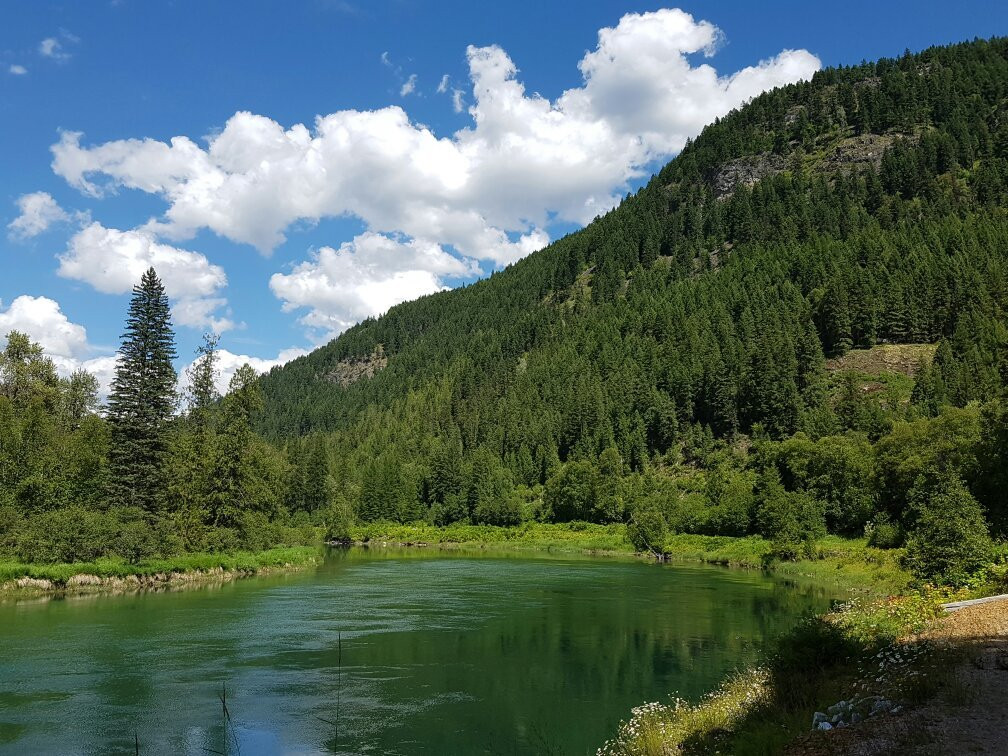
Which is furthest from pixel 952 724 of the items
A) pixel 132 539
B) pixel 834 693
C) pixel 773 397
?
pixel 773 397

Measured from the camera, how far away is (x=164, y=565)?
55.3 meters

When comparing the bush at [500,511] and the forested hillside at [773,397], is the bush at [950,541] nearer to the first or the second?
the forested hillside at [773,397]

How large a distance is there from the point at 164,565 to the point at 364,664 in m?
34.8

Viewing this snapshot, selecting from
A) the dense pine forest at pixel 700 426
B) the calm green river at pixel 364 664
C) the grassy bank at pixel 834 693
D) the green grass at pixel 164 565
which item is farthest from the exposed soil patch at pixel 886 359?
the grassy bank at pixel 834 693

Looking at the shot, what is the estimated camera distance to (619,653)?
30.4m

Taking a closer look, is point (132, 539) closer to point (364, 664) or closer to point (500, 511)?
point (364, 664)

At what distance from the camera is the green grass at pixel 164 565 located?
47.4 metres

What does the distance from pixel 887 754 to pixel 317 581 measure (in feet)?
175

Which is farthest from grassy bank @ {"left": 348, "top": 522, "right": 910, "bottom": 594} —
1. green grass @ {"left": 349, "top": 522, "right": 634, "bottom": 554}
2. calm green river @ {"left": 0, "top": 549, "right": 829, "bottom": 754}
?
calm green river @ {"left": 0, "top": 549, "right": 829, "bottom": 754}

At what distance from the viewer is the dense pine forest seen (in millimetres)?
61344

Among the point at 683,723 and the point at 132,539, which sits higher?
the point at 132,539

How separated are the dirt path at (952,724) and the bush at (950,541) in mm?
20430

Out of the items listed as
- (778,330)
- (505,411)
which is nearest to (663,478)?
(778,330)

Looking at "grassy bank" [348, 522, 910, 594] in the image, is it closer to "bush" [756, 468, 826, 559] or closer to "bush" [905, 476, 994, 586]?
"bush" [756, 468, 826, 559]
